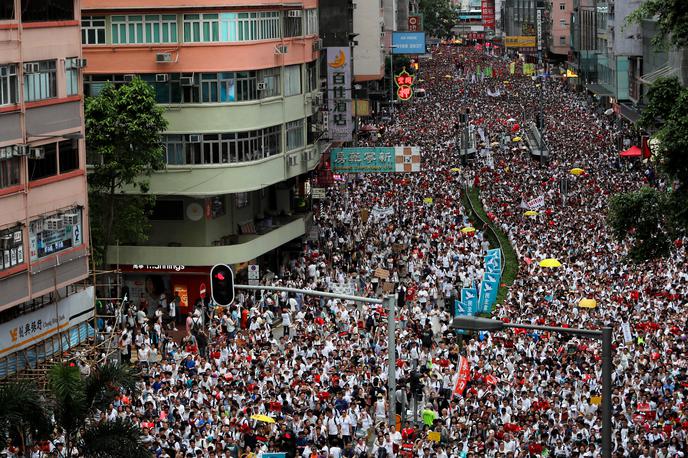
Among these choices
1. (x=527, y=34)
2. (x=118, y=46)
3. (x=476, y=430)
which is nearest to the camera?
(x=476, y=430)

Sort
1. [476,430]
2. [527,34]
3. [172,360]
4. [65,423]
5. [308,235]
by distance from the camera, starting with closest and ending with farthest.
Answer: [65,423], [476,430], [172,360], [308,235], [527,34]

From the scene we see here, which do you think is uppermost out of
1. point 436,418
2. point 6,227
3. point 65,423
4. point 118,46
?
point 118,46

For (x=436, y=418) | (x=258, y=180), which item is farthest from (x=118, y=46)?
(x=436, y=418)

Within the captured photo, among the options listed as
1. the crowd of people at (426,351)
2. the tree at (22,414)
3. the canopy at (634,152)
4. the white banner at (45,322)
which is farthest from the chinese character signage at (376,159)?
the tree at (22,414)

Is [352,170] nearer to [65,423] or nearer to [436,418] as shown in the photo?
Answer: [436,418]

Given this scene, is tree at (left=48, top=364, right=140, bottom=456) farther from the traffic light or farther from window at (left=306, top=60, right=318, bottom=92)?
window at (left=306, top=60, right=318, bottom=92)

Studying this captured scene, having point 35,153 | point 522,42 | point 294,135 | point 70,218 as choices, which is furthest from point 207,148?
point 522,42

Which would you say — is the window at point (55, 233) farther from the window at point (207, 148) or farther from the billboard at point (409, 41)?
the billboard at point (409, 41)
